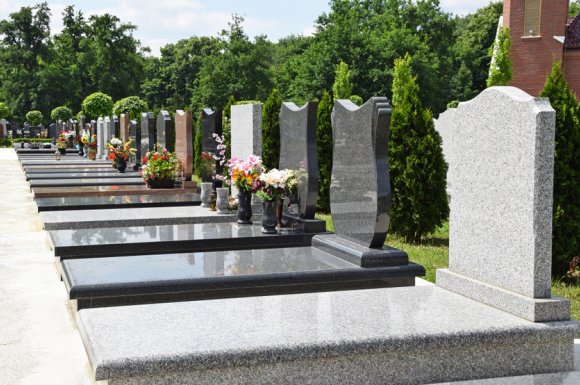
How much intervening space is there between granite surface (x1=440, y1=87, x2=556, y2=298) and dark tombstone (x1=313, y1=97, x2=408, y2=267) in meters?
1.07

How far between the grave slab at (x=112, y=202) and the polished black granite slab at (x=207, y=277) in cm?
454

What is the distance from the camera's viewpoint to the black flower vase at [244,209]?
1036 centimetres

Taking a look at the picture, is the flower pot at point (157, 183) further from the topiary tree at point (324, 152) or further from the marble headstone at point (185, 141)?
the topiary tree at point (324, 152)

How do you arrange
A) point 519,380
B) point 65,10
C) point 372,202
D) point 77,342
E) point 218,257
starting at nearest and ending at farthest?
point 519,380, point 77,342, point 372,202, point 218,257, point 65,10

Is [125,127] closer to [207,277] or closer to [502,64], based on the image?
[502,64]

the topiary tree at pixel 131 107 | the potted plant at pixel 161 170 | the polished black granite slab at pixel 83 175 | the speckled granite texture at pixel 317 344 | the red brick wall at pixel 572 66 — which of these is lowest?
the speckled granite texture at pixel 317 344


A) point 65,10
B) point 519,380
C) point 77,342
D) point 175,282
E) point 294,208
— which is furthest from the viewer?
point 65,10

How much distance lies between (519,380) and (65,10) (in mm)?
85499

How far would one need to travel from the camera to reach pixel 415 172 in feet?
38.3

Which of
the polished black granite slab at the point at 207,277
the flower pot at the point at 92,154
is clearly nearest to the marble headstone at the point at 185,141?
the polished black granite slab at the point at 207,277

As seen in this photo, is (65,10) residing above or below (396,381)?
above

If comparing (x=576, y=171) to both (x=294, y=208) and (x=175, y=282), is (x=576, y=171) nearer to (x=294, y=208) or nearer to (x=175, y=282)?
(x=294, y=208)

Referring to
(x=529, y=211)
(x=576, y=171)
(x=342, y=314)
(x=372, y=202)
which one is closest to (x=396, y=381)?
(x=342, y=314)

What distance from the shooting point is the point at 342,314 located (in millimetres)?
5605
